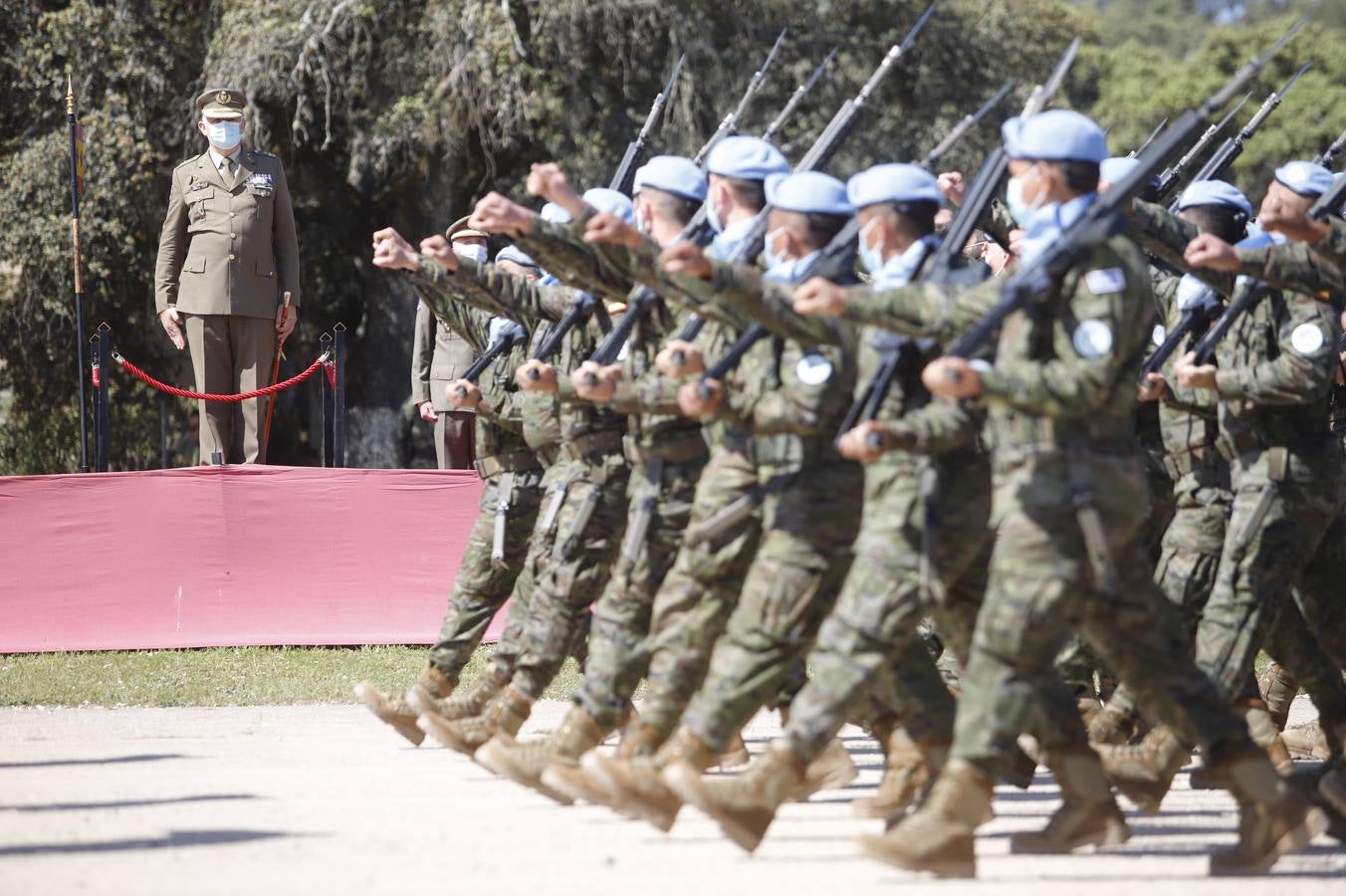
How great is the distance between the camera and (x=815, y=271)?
710 cm

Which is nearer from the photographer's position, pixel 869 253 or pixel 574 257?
pixel 869 253

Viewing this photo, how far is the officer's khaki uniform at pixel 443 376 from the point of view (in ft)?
44.9

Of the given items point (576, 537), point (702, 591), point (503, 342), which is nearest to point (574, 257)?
point (576, 537)

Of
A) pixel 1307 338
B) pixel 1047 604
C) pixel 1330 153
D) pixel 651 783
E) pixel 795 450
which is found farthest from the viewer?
pixel 1330 153

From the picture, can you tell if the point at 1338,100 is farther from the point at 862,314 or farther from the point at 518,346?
the point at 862,314

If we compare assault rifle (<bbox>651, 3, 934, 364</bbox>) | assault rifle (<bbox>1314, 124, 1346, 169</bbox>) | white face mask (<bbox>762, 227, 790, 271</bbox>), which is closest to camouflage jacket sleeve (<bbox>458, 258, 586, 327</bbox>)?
assault rifle (<bbox>651, 3, 934, 364</bbox>)

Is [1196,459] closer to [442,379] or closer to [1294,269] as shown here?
[1294,269]

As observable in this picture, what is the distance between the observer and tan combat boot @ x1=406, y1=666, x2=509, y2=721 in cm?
931

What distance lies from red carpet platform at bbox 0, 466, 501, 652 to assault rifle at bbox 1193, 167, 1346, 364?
5.93 m

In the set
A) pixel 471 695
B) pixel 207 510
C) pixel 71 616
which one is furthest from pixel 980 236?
pixel 71 616

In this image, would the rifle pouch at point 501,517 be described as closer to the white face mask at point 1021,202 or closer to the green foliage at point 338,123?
the white face mask at point 1021,202

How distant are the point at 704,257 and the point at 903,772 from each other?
6.99ft

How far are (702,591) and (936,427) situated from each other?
4.21 ft

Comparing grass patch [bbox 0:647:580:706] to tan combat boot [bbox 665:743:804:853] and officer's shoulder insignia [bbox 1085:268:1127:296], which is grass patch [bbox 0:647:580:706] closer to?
tan combat boot [bbox 665:743:804:853]
